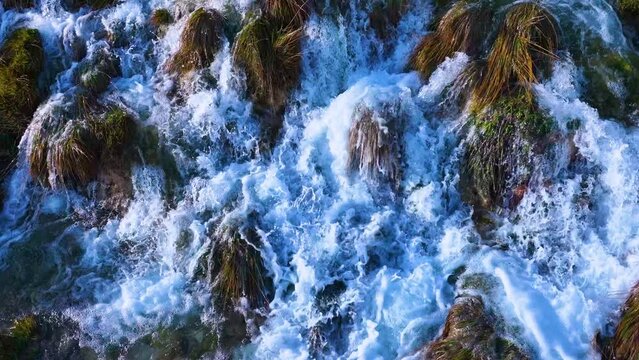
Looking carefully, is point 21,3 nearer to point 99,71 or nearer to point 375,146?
point 99,71

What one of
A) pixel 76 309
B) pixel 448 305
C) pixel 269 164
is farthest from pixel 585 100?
pixel 76 309

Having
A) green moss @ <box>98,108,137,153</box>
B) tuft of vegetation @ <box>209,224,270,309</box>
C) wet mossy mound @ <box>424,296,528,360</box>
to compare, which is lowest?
wet mossy mound @ <box>424,296,528,360</box>

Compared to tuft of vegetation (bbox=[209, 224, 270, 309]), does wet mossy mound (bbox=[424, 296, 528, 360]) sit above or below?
below

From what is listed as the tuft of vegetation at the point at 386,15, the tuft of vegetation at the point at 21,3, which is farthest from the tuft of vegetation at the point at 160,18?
the tuft of vegetation at the point at 386,15

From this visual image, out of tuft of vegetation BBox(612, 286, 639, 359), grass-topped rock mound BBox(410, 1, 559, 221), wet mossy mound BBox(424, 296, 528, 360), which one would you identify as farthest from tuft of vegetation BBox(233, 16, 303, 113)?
tuft of vegetation BBox(612, 286, 639, 359)

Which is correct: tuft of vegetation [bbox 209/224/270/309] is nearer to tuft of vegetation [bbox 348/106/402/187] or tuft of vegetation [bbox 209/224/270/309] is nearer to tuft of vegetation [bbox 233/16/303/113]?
tuft of vegetation [bbox 348/106/402/187]
